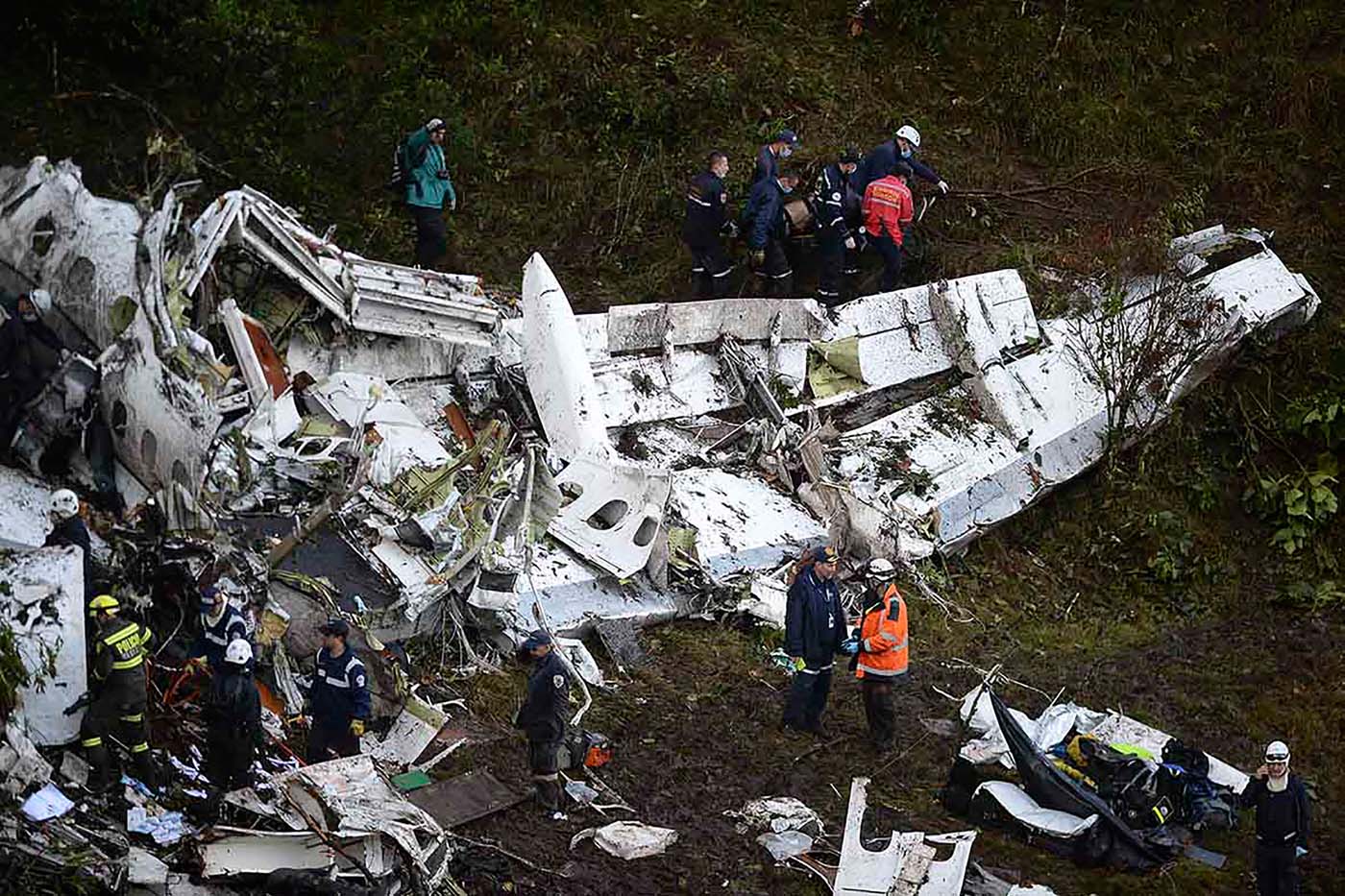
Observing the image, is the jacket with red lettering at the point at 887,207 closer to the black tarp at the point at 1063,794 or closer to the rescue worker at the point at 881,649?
the rescue worker at the point at 881,649

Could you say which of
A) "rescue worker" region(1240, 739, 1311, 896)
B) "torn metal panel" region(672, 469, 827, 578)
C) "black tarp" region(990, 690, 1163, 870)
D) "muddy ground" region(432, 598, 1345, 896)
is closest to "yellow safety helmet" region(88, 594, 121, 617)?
"muddy ground" region(432, 598, 1345, 896)

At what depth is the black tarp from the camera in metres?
8.31

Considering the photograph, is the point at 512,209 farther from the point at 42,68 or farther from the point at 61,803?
the point at 61,803

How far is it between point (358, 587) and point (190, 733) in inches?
52.2

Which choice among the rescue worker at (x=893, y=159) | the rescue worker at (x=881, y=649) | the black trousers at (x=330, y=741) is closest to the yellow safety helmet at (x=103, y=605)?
the black trousers at (x=330, y=741)

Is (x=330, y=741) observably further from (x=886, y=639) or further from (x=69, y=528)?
(x=886, y=639)

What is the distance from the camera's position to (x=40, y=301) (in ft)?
32.2

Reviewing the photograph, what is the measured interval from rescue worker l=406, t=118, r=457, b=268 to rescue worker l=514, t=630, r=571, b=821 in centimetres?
527

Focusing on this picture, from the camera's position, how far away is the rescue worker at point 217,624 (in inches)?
317

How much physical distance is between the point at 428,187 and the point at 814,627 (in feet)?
17.1

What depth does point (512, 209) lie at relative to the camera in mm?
14523

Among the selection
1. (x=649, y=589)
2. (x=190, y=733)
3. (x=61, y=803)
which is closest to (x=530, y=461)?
(x=649, y=589)

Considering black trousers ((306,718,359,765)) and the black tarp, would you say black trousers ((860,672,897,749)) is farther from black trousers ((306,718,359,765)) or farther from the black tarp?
black trousers ((306,718,359,765))

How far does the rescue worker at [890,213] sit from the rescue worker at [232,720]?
687 centimetres
